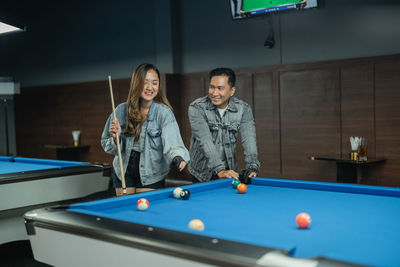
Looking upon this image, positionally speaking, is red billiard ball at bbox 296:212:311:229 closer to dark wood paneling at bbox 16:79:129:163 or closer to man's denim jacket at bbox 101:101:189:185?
man's denim jacket at bbox 101:101:189:185

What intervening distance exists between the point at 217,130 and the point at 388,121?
2.74 meters

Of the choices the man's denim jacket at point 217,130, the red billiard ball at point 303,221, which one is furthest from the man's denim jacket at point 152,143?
the red billiard ball at point 303,221

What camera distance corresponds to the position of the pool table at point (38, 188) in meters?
3.24

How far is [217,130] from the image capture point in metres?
3.42

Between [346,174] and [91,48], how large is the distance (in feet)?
17.5

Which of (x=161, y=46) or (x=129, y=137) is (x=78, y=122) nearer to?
(x=161, y=46)

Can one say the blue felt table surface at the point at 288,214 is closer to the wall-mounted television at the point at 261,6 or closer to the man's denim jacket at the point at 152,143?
the man's denim jacket at the point at 152,143

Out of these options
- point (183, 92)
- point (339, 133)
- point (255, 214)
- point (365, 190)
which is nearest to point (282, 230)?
point (255, 214)

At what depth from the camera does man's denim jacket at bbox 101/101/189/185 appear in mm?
3080

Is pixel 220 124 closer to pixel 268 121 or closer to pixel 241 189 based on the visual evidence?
pixel 241 189

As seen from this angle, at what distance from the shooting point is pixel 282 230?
1670 millimetres

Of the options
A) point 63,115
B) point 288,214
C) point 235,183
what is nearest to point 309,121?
point 235,183

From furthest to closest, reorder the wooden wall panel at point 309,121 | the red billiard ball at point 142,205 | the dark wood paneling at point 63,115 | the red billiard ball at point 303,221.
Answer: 1. the dark wood paneling at point 63,115
2. the wooden wall panel at point 309,121
3. the red billiard ball at point 142,205
4. the red billiard ball at point 303,221

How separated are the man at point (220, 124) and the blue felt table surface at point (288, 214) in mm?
634
